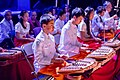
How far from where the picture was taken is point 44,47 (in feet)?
8.52

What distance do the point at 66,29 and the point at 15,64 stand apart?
2.86 ft

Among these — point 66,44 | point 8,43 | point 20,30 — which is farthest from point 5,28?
point 66,44

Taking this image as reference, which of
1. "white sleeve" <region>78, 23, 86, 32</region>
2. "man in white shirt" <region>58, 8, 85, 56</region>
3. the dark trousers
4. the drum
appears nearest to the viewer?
the drum

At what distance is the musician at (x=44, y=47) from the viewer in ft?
8.41

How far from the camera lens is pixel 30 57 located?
3480 mm

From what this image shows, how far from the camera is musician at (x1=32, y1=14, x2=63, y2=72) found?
8.41ft

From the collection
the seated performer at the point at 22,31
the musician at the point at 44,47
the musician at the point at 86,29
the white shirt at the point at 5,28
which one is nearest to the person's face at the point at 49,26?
the musician at the point at 44,47

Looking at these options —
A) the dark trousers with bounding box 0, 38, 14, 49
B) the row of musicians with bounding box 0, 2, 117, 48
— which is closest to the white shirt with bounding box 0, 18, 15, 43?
the row of musicians with bounding box 0, 2, 117, 48

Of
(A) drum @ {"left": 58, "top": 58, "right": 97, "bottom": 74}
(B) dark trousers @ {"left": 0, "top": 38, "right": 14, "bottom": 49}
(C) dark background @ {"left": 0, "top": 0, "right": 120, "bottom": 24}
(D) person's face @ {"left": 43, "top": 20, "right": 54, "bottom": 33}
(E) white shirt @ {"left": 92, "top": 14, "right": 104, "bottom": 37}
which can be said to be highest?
(C) dark background @ {"left": 0, "top": 0, "right": 120, "bottom": 24}

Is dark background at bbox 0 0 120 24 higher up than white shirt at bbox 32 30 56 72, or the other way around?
dark background at bbox 0 0 120 24

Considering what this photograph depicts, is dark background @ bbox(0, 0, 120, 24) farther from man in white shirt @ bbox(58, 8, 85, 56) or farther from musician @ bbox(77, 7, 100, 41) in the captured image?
man in white shirt @ bbox(58, 8, 85, 56)

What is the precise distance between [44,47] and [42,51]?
1.7 inches

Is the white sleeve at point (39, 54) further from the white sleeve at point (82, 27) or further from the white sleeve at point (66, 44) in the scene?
the white sleeve at point (82, 27)

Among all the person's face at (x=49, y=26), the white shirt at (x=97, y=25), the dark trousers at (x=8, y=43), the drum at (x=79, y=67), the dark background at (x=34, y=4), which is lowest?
the drum at (x=79, y=67)
